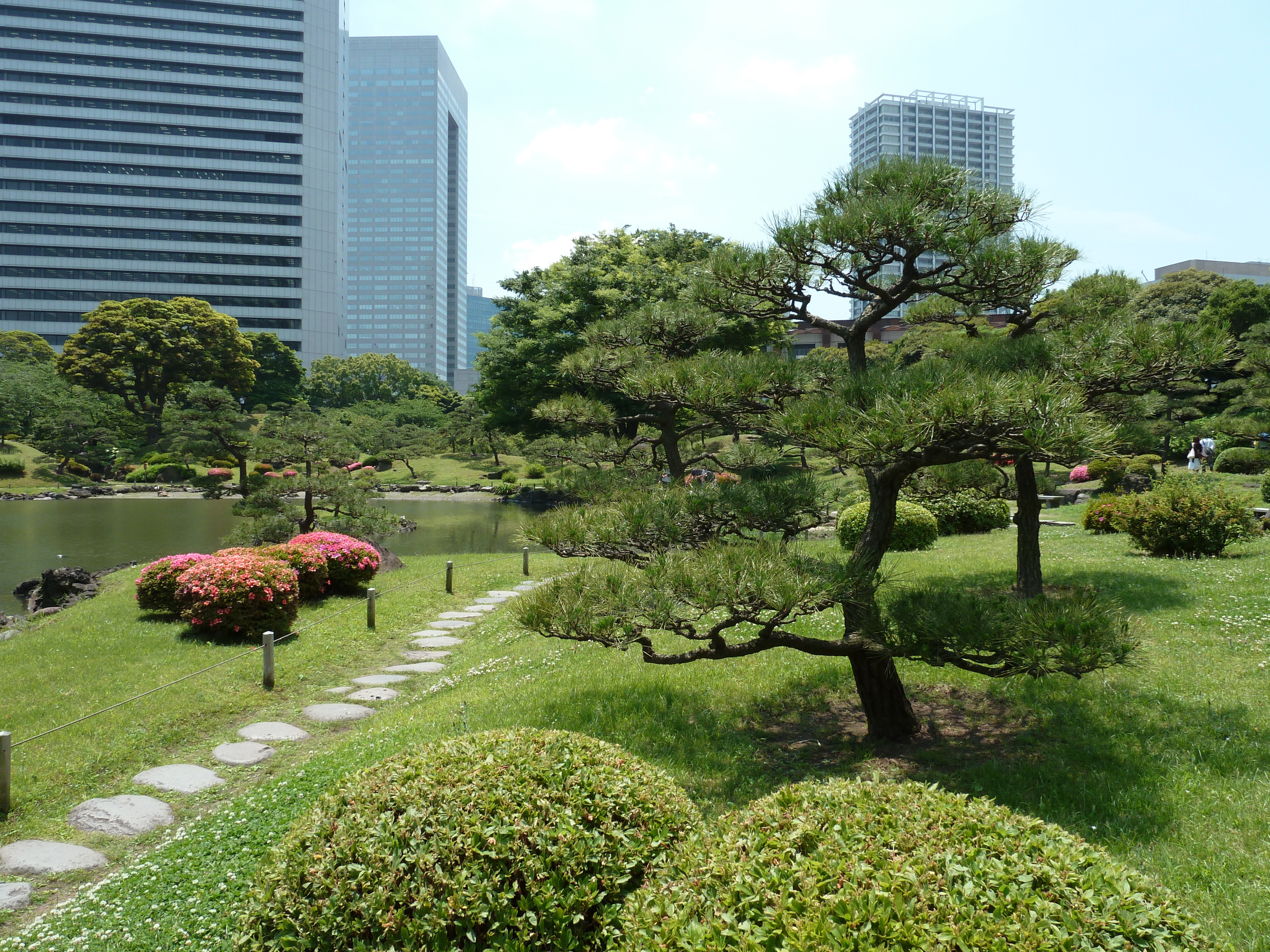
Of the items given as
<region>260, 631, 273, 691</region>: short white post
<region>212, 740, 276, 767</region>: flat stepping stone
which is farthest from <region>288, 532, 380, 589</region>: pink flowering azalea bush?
<region>212, 740, 276, 767</region>: flat stepping stone

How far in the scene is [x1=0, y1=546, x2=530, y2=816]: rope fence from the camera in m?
4.86

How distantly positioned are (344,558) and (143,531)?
15351mm

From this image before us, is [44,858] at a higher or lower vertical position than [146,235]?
lower

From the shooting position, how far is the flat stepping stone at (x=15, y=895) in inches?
152

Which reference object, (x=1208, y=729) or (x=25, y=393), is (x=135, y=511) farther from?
(x=1208, y=729)

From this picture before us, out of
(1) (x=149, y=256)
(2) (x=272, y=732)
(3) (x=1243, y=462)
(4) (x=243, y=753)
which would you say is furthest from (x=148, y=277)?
(3) (x=1243, y=462)

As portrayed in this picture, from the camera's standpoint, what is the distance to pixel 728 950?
1.88 m

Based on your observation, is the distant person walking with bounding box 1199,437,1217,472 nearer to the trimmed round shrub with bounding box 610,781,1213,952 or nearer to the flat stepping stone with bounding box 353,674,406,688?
the flat stepping stone with bounding box 353,674,406,688

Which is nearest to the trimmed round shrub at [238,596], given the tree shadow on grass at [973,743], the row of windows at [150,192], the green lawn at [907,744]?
the green lawn at [907,744]

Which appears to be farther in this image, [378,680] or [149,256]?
[149,256]

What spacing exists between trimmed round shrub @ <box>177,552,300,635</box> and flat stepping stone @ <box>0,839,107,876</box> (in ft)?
15.8

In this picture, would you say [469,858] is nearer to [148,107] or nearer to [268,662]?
[268,662]

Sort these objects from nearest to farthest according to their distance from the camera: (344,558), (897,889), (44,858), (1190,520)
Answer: (897,889), (44,858), (1190,520), (344,558)

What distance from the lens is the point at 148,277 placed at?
2785 inches
